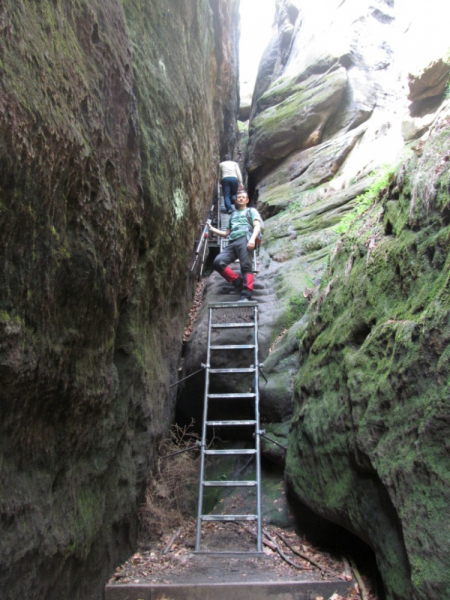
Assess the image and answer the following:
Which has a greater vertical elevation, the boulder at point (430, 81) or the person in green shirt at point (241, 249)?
the boulder at point (430, 81)

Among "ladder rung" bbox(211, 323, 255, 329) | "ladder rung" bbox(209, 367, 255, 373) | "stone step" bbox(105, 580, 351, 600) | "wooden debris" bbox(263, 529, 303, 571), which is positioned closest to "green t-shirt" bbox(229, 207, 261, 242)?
"ladder rung" bbox(211, 323, 255, 329)

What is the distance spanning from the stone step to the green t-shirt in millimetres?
6034

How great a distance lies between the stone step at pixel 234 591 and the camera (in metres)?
3.79

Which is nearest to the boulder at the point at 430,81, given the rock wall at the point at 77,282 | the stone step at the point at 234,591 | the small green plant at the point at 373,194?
the small green plant at the point at 373,194

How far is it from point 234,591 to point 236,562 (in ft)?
2.44

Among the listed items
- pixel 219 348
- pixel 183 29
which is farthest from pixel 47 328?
pixel 183 29

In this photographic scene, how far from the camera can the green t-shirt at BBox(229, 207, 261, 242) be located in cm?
875

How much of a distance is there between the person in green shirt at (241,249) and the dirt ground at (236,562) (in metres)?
4.31

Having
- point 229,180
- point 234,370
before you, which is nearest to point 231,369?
point 234,370

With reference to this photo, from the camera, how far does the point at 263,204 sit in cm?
1386

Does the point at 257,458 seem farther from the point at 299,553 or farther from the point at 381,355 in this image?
the point at 381,355

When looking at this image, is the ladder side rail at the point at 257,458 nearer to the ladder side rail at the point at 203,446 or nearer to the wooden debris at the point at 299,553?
the wooden debris at the point at 299,553

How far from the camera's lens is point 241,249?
337 inches

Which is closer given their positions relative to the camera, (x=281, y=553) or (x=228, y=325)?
(x=281, y=553)
